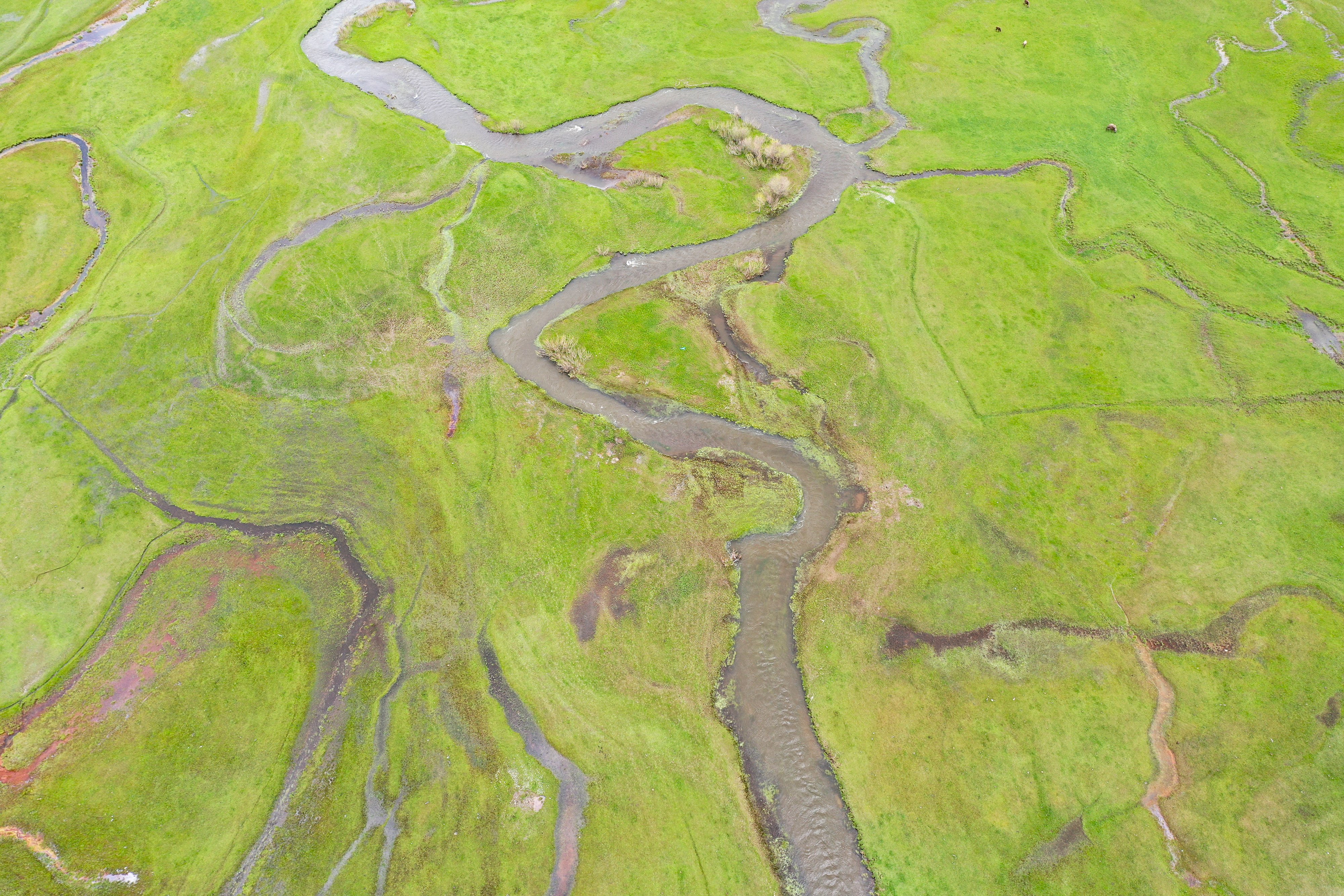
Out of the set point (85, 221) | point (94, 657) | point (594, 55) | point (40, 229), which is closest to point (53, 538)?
point (94, 657)

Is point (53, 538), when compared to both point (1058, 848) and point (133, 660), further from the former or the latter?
point (1058, 848)

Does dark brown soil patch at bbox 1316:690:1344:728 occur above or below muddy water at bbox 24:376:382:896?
below

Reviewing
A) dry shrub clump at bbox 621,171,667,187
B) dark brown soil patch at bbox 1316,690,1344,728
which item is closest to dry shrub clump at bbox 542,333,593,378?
dry shrub clump at bbox 621,171,667,187

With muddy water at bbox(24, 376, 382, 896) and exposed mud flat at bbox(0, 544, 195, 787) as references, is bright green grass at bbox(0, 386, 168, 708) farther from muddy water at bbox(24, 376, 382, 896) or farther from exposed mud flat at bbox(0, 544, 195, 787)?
exposed mud flat at bbox(0, 544, 195, 787)

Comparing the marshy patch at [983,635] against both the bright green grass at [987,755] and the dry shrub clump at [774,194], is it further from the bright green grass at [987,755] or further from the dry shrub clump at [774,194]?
the dry shrub clump at [774,194]

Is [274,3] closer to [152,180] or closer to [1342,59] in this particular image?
[152,180]

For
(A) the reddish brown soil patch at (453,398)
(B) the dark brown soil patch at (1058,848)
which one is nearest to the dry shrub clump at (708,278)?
(A) the reddish brown soil patch at (453,398)

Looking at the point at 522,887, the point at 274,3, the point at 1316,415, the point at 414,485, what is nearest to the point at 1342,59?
the point at 1316,415
